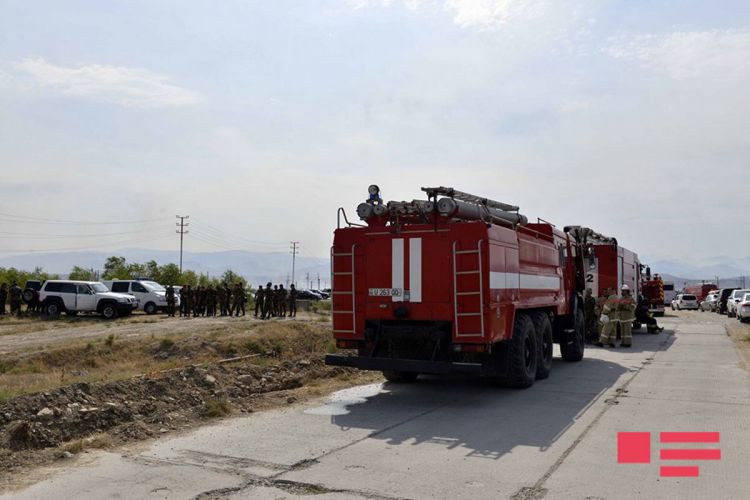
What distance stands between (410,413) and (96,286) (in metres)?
25.4

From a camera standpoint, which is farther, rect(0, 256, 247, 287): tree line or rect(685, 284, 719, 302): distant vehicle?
rect(0, 256, 247, 287): tree line

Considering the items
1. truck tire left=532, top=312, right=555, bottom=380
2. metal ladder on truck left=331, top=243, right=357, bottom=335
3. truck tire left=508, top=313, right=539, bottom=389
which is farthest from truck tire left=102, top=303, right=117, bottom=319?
truck tire left=508, top=313, right=539, bottom=389

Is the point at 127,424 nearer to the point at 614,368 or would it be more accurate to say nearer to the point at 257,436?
the point at 257,436

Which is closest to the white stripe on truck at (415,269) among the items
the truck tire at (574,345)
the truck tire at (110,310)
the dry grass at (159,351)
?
the dry grass at (159,351)

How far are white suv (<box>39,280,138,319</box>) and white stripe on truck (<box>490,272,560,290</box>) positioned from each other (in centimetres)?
2233

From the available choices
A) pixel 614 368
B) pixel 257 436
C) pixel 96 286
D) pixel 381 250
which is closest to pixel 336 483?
pixel 257 436

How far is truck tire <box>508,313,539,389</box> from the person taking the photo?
11.0 m

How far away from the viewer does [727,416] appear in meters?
9.30

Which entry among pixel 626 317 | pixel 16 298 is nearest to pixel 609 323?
pixel 626 317

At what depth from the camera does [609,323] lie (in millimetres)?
19906

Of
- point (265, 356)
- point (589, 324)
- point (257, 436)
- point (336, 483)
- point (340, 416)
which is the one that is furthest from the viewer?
point (589, 324)

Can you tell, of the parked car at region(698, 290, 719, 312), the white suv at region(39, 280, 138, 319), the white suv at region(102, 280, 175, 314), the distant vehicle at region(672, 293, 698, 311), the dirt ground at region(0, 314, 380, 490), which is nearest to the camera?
the dirt ground at region(0, 314, 380, 490)

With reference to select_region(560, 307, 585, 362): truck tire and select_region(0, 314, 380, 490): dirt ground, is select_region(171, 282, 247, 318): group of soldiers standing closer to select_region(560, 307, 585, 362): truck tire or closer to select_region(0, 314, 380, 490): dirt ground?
select_region(0, 314, 380, 490): dirt ground

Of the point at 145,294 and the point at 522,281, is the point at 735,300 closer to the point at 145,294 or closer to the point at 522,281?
the point at 145,294
